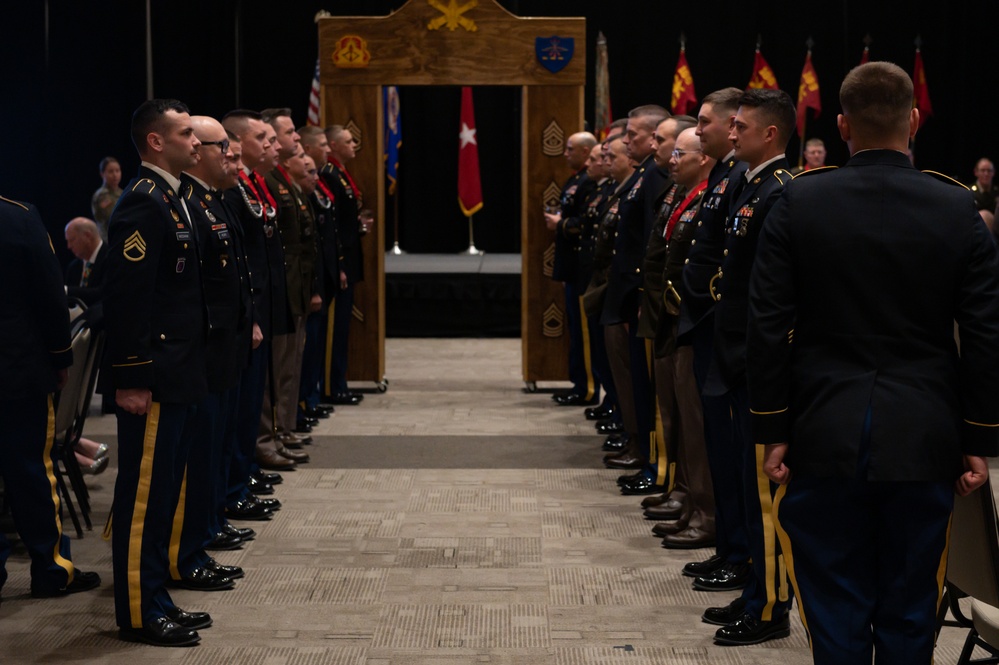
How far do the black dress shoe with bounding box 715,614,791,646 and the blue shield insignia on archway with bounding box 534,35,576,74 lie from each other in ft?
16.1

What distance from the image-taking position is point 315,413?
744cm

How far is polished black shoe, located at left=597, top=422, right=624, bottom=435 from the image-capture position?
7.00 meters

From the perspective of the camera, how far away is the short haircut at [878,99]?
8.16ft

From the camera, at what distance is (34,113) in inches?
443

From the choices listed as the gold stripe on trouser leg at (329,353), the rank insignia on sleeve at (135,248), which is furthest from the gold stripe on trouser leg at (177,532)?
the gold stripe on trouser leg at (329,353)

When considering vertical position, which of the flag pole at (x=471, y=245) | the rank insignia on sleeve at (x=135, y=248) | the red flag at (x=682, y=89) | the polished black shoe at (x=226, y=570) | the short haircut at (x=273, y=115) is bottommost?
the polished black shoe at (x=226, y=570)

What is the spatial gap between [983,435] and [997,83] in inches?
498

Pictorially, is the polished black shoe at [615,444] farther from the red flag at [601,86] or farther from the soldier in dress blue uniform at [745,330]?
the red flag at [601,86]

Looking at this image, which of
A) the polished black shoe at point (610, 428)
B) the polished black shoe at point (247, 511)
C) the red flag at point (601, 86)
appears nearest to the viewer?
the polished black shoe at point (247, 511)

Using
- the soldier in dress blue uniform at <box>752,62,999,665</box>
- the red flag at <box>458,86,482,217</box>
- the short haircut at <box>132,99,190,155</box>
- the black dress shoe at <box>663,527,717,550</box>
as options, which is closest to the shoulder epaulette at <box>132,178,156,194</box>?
the short haircut at <box>132,99,190,155</box>

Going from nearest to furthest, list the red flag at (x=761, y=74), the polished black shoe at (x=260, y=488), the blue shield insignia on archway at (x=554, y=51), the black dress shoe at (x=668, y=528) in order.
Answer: the black dress shoe at (x=668, y=528) < the polished black shoe at (x=260, y=488) < the blue shield insignia on archway at (x=554, y=51) < the red flag at (x=761, y=74)

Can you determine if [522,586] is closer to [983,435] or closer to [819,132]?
[983,435]

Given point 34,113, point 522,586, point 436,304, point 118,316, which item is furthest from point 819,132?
point 118,316

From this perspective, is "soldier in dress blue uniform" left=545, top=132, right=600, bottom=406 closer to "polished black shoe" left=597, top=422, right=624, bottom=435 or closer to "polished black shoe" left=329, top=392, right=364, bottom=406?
"polished black shoe" left=597, top=422, right=624, bottom=435
